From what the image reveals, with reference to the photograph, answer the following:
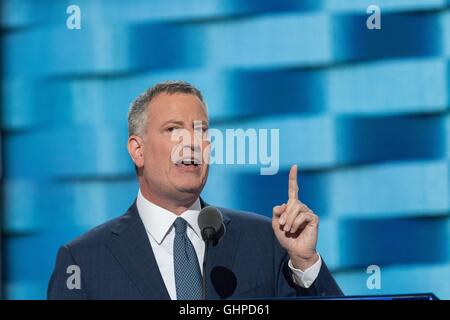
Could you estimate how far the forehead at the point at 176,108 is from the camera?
12.7ft

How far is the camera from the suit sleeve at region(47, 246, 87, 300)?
12.3 feet

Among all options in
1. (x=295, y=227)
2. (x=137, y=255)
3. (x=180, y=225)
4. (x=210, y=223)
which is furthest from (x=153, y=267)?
(x=295, y=227)

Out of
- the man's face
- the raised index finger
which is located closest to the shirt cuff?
the raised index finger

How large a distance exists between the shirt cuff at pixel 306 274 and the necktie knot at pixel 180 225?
1.30 ft

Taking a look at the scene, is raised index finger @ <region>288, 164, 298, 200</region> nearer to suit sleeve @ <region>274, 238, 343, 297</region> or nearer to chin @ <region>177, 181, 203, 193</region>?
suit sleeve @ <region>274, 238, 343, 297</region>

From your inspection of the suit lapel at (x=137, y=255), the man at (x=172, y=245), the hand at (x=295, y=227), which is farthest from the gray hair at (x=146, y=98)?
the hand at (x=295, y=227)

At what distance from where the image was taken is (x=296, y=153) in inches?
158

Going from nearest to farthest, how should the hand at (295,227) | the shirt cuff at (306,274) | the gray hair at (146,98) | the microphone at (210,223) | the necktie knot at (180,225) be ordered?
1. the microphone at (210,223)
2. the hand at (295,227)
3. the shirt cuff at (306,274)
4. the necktie knot at (180,225)
5. the gray hair at (146,98)

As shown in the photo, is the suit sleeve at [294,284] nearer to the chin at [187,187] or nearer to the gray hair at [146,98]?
the chin at [187,187]

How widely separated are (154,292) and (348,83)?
1.06 meters

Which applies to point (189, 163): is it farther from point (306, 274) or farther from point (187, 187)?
point (306, 274)

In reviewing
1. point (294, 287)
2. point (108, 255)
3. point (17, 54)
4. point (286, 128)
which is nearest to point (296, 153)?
point (286, 128)
